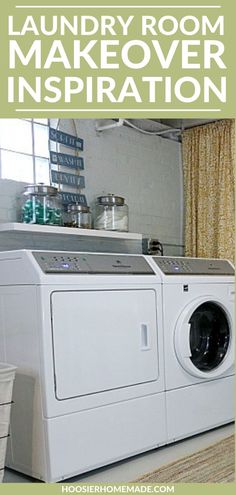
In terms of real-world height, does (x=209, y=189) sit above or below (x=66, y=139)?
below

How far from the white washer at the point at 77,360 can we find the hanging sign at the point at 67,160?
3.23ft

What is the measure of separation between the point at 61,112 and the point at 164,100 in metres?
0.48

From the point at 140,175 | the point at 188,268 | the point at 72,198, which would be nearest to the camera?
the point at 188,268

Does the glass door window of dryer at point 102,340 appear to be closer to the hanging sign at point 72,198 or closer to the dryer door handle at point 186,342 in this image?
the dryer door handle at point 186,342

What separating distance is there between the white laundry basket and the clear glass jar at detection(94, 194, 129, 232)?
4.86 feet

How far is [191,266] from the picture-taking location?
128 inches

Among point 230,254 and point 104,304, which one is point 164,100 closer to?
point 104,304

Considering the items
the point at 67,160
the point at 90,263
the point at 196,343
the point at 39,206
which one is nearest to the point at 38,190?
the point at 39,206

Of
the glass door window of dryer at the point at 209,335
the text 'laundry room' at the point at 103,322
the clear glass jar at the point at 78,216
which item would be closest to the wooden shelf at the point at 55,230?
the text 'laundry room' at the point at 103,322

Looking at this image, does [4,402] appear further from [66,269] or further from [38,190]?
[38,190]

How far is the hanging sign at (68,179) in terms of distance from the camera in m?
3.47

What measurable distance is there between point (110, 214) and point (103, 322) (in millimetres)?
1175

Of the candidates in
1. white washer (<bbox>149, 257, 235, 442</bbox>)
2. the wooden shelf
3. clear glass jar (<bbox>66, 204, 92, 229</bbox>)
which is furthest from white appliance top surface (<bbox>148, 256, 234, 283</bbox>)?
clear glass jar (<bbox>66, 204, 92, 229</bbox>)

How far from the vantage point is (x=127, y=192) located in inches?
159
